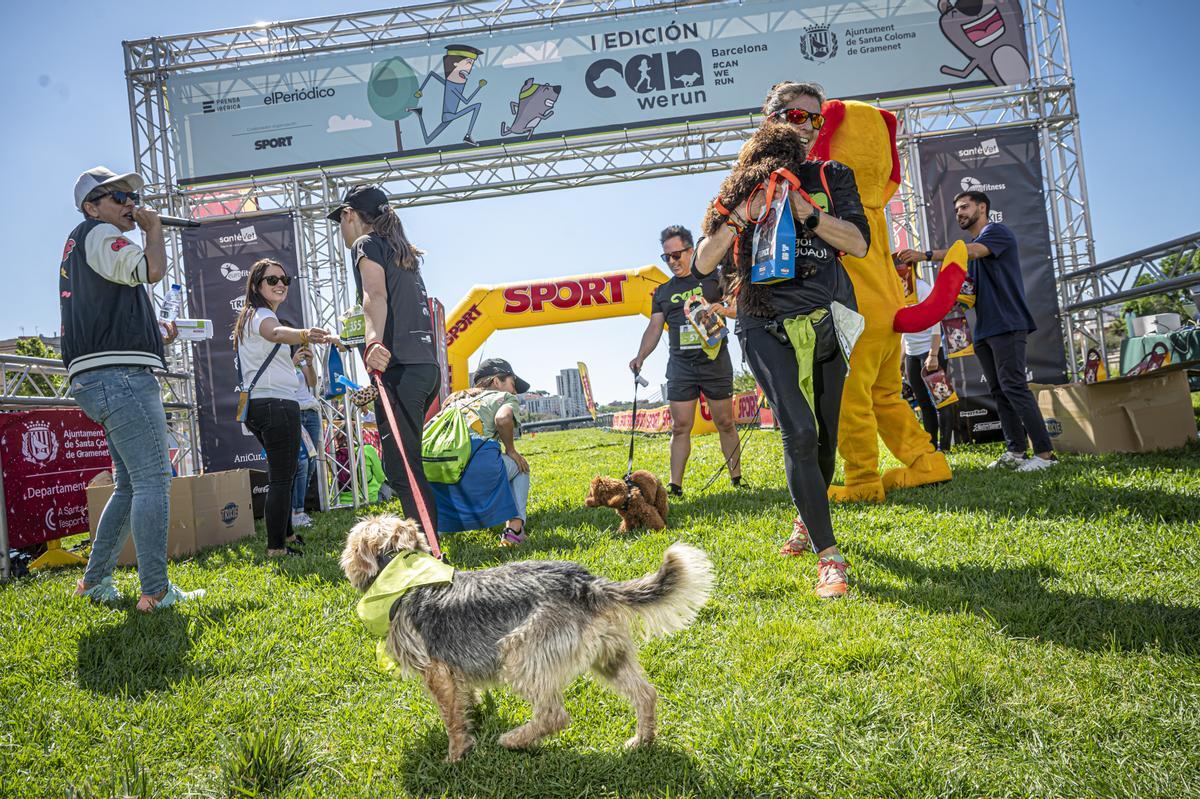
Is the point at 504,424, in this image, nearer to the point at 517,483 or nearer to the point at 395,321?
the point at 517,483

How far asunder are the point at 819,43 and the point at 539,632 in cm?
927

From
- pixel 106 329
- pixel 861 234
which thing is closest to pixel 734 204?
pixel 861 234

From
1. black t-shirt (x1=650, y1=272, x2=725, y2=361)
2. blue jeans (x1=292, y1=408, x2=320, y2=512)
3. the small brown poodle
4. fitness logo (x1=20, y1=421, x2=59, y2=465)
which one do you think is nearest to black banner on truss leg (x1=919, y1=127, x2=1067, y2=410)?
black t-shirt (x1=650, y1=272, x2=725, y2=361)

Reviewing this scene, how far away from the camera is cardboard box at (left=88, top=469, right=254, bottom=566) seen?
15.8 ft

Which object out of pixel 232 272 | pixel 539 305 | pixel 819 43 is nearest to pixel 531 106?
pixel 819 43

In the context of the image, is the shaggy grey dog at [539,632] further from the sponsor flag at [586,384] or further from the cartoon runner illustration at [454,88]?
the sponsor flag at [586,384]

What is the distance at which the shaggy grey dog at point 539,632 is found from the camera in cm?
178

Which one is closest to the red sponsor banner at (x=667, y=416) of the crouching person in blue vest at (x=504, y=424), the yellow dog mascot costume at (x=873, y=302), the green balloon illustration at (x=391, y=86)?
the green balloon illustration at (x=391, y=86)

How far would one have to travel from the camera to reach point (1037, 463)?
487 cm

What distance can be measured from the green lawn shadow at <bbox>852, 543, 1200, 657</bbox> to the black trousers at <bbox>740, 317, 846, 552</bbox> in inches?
15.7

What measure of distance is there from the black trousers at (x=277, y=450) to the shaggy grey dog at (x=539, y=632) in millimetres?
2944

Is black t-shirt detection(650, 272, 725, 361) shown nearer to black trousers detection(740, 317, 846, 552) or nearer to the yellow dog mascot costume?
the yellow dog mascot costume

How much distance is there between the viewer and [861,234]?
2.89m

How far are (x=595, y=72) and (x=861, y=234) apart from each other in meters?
7.02
